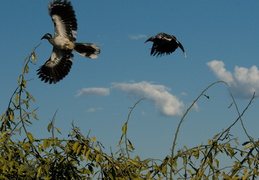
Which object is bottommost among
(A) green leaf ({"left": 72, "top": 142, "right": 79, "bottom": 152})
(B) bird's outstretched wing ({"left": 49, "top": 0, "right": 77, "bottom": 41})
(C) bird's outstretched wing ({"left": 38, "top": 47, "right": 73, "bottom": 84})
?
(A) green leaf ({"left": 72, "top": 142, "right": 79, "bottom": 152})

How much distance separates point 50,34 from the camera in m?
8.95

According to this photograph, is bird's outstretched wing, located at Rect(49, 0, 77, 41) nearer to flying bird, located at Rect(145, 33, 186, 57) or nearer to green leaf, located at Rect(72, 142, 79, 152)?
flying bird, located at Rect(145, 33, 186, 57)

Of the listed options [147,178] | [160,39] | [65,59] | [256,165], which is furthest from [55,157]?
[65,59]

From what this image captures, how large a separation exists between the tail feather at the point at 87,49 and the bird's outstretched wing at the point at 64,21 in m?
0.31

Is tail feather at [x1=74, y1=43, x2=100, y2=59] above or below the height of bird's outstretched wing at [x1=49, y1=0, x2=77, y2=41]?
below

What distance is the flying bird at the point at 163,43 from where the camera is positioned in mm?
8391

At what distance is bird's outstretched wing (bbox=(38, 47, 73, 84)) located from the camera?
9.24m

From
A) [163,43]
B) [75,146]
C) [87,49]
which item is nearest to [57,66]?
[87,49]

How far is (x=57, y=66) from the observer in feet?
30.7

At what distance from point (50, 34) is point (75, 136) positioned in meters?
6.51

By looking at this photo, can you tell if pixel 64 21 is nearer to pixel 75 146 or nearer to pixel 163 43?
pixel 163 43

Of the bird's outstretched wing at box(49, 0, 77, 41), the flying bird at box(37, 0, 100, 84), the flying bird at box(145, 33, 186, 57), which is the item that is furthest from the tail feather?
the flying bird at box(145, 33, 186, 57)

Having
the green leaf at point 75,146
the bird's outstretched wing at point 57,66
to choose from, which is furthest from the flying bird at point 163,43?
the green leaf at point 75,146

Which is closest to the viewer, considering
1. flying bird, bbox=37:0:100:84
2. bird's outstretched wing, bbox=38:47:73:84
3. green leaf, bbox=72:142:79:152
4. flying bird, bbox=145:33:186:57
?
green leaf, bbox=72:142:79:152
